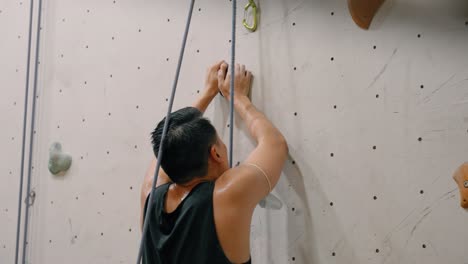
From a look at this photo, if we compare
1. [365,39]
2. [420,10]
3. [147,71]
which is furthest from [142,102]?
[420,10]

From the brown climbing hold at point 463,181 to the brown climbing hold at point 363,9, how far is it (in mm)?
373

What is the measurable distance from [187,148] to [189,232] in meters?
0.17

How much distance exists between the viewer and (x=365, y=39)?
105 centimetres

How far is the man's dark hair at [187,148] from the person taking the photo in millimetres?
972

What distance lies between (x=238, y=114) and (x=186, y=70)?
0.72 feet

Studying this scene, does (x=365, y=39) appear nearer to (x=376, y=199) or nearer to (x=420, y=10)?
(x=420, y=10)

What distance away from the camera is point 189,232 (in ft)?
3.12

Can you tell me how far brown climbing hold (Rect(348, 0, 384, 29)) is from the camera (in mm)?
1005

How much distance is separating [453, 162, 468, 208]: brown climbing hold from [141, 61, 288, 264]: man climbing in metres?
0.37

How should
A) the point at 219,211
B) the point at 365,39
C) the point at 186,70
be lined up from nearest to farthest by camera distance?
the point at 219,211
the point at 365,39
the point at 186,70

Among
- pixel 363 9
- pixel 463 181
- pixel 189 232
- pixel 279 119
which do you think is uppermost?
pixel 363 9

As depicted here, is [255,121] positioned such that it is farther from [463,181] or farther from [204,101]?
[463,181]

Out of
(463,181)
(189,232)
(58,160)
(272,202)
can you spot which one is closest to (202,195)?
(189,232)

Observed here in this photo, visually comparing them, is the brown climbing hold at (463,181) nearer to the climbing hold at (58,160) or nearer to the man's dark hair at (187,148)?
the man's dark hair at (187,148)
